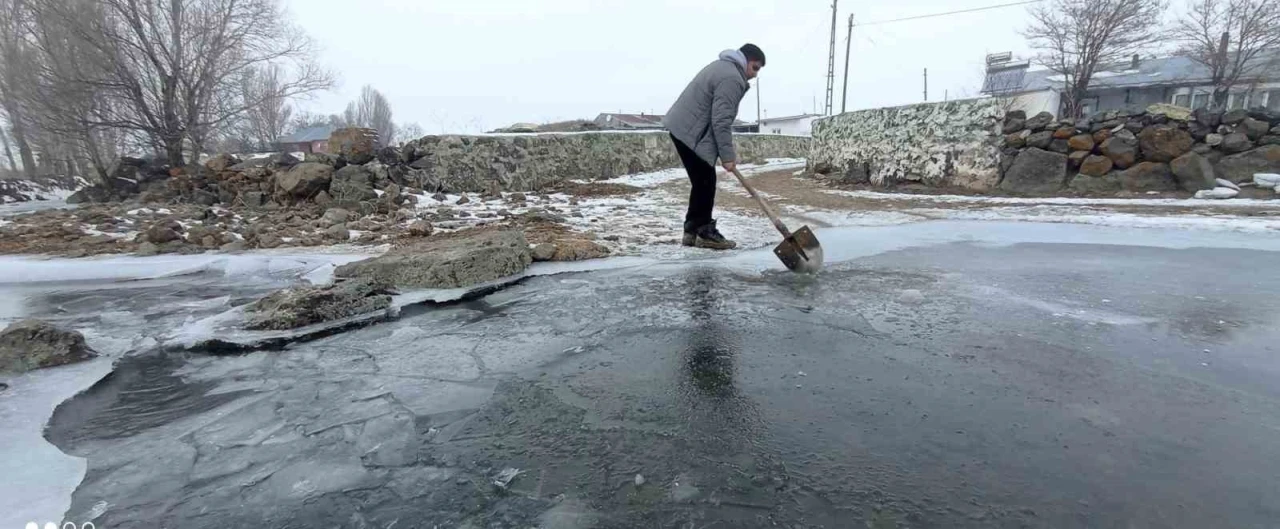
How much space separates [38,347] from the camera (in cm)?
225

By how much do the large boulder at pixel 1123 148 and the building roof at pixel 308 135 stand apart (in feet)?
168

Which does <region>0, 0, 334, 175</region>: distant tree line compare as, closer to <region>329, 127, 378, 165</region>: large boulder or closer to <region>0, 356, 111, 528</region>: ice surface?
<region>329, 127, 378, 165</region>: large boulder

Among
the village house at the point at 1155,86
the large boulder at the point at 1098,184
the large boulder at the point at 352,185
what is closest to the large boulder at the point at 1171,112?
the large boulder at the point at 1098,184

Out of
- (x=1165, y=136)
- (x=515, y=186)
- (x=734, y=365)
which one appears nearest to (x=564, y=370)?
(x=734, y=365)

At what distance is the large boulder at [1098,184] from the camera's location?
729 centimetres

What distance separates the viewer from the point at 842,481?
1.44 meters

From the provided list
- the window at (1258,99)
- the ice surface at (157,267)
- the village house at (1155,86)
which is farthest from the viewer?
the window at (1258,99)

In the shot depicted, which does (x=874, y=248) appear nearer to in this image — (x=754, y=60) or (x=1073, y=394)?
(x=754, y=60)

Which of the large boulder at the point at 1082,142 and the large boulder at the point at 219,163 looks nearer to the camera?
the large boulder at the point at 1082,142

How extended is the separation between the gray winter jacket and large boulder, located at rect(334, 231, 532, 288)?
169 centimetres

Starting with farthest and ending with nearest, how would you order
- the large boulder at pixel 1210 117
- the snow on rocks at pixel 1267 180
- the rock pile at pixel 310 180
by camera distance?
the rock pile at pixel 310 180
the large boulder at pixel 1210 117
the snow on rocks at pixel 1267 180

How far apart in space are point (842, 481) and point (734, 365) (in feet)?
2.63

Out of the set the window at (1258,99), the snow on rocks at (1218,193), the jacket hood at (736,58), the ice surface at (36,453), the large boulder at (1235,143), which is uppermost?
the window at (1258,99)

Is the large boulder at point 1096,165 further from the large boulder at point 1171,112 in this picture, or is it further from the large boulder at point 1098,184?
the large boulder at point 1171,112
